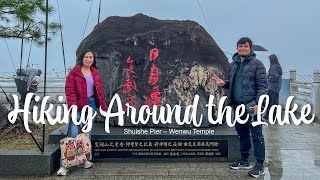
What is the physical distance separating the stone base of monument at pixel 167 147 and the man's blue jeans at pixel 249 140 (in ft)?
0.88

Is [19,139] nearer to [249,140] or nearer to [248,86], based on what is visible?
[249,140]

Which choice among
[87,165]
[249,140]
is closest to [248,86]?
[249,140]

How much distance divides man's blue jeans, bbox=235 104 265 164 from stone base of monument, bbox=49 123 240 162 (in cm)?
27

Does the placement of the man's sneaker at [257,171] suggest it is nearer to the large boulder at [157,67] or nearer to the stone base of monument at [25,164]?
the large boulder at [157,67]

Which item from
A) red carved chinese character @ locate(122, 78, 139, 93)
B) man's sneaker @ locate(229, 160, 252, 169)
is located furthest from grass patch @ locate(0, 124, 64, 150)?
man's sneaker @ locate(229, 160, 252, 169)

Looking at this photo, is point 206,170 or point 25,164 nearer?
point 25,164

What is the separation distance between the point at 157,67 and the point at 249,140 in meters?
1.82

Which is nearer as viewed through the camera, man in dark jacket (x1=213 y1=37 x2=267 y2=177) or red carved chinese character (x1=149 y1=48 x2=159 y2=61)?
man in dark jacket (x1=213 y1=37 x2=267 y2=177)

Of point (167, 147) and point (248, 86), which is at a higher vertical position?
point (248, 86)

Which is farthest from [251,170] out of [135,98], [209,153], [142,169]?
[135,98]

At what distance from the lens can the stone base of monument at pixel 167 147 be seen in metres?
4.62

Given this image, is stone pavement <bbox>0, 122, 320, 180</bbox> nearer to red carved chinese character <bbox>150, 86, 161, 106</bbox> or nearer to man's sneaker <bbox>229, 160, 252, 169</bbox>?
man's sneaker <bbox>229, 160, 252, 169</bbox>

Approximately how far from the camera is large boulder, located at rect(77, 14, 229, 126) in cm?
536

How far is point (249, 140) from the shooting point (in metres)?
4.32
